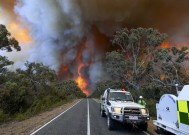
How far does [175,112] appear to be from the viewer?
9695mm

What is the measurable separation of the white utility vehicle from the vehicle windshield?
20.0 ft

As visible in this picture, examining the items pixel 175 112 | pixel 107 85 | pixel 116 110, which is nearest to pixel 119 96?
pixel 116 110

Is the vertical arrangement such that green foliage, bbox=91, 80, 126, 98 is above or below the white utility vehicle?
above

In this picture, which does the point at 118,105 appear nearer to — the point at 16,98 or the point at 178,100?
the point at 178,100

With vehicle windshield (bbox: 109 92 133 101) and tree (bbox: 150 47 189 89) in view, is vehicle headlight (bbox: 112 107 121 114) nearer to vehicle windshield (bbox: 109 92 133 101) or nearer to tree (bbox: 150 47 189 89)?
vehicle windshield (bbox: 109 92 133 101)

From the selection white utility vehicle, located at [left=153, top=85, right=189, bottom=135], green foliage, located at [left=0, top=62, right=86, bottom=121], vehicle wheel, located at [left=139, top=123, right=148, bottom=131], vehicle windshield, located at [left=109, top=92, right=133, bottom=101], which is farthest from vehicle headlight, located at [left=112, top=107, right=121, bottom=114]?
green foliage, located at [left=0, top=62, right=86, bottom=121]

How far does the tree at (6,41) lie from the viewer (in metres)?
28.8

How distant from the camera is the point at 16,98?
3303cm

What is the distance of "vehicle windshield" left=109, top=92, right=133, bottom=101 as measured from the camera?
18.0m

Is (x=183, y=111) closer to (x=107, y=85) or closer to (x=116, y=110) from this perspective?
(x=116, y=110)

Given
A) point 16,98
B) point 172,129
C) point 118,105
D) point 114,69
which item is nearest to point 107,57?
point 114,69

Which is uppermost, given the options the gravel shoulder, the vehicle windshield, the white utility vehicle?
the vehicle windshield

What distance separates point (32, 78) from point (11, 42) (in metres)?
27.0

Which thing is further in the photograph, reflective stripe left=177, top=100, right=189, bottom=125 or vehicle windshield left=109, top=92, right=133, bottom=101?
vehicle windshield left=109, top=92, right=133, bottom=101
